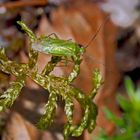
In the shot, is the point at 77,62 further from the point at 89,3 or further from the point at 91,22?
the point at 89,3

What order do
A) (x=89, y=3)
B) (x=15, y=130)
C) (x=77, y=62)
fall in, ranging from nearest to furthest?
(x=77, y=62) < (x=15, y=130) < (x=89, y=3)

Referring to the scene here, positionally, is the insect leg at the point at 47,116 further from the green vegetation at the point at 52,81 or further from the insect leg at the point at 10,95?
the insect leg at the point at 10,95

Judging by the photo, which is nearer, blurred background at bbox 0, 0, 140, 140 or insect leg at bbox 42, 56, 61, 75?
insect leg at bbox 42, 56, 61, 75

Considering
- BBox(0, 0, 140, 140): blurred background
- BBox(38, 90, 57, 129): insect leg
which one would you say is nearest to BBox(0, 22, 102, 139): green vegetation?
BBox(38, 90, 57, 129): insect leg

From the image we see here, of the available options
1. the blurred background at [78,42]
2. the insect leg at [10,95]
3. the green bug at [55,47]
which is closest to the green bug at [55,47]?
the green bug at [55,47]

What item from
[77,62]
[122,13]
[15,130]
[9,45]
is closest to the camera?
[77,62]

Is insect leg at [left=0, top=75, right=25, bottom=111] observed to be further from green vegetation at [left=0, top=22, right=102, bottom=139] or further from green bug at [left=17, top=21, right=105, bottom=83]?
green bug at [left=17, top=21, right=105, bottom=83]

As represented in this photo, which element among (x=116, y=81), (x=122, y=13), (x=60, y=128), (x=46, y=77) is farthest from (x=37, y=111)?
(x=122, y=13)

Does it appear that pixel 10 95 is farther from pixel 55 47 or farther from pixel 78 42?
pixel 78 42
